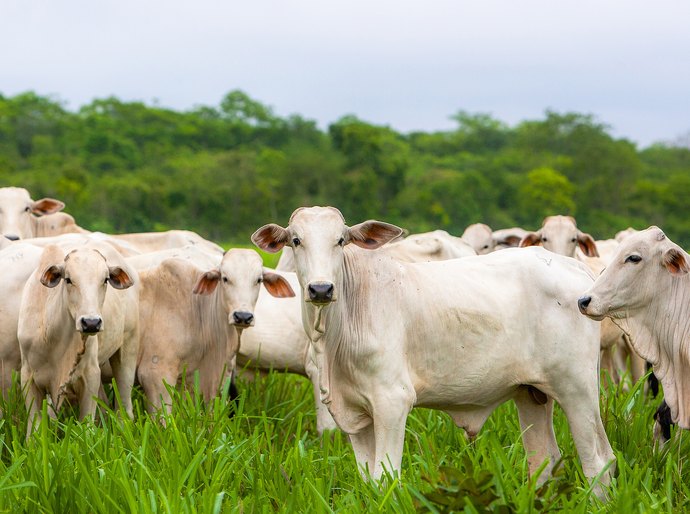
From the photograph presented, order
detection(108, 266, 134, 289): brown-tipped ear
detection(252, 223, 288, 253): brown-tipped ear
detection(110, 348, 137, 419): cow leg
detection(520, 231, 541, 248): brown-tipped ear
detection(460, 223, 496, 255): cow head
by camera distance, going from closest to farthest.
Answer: detection(252, 223, 288, 253): brown-tipped ear → detection(108, 266, 134, 289): brown-tipped ear → detection(110, 348, 137, 419): cow leg → detection(520, 231, 541, 248): brown-tipped ear → detection(460, 223, 496, 255): cow head

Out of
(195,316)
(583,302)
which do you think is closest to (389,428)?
(583,302)

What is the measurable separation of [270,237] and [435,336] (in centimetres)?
99

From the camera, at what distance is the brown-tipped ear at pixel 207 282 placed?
23.9 feet

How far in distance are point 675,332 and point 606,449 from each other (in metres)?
0.73

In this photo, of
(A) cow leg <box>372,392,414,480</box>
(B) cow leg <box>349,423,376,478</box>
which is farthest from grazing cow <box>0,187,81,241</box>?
(A) cow leg <box>372,392,414,480</box>

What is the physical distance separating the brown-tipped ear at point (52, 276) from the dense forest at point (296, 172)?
30905mm

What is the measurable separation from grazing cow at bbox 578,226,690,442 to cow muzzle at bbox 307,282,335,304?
Result: 1293 millimetres

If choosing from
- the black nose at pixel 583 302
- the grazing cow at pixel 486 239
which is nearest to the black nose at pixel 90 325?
the black nose at pixel 583 302

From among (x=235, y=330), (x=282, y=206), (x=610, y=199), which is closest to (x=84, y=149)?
(x=282, y=206)

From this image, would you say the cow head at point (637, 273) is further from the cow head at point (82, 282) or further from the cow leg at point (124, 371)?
the cow leg at point (124, 371)

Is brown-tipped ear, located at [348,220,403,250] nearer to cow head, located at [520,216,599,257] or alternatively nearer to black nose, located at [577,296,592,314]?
black nose, located at [577,296,592,314]

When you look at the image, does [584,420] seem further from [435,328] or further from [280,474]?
[280,474]

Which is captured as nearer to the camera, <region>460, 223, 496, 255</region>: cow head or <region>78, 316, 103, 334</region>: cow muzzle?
<region>78, 316, 103, 334</region>: cow muzzle

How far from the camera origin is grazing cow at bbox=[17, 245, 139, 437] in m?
6.21
